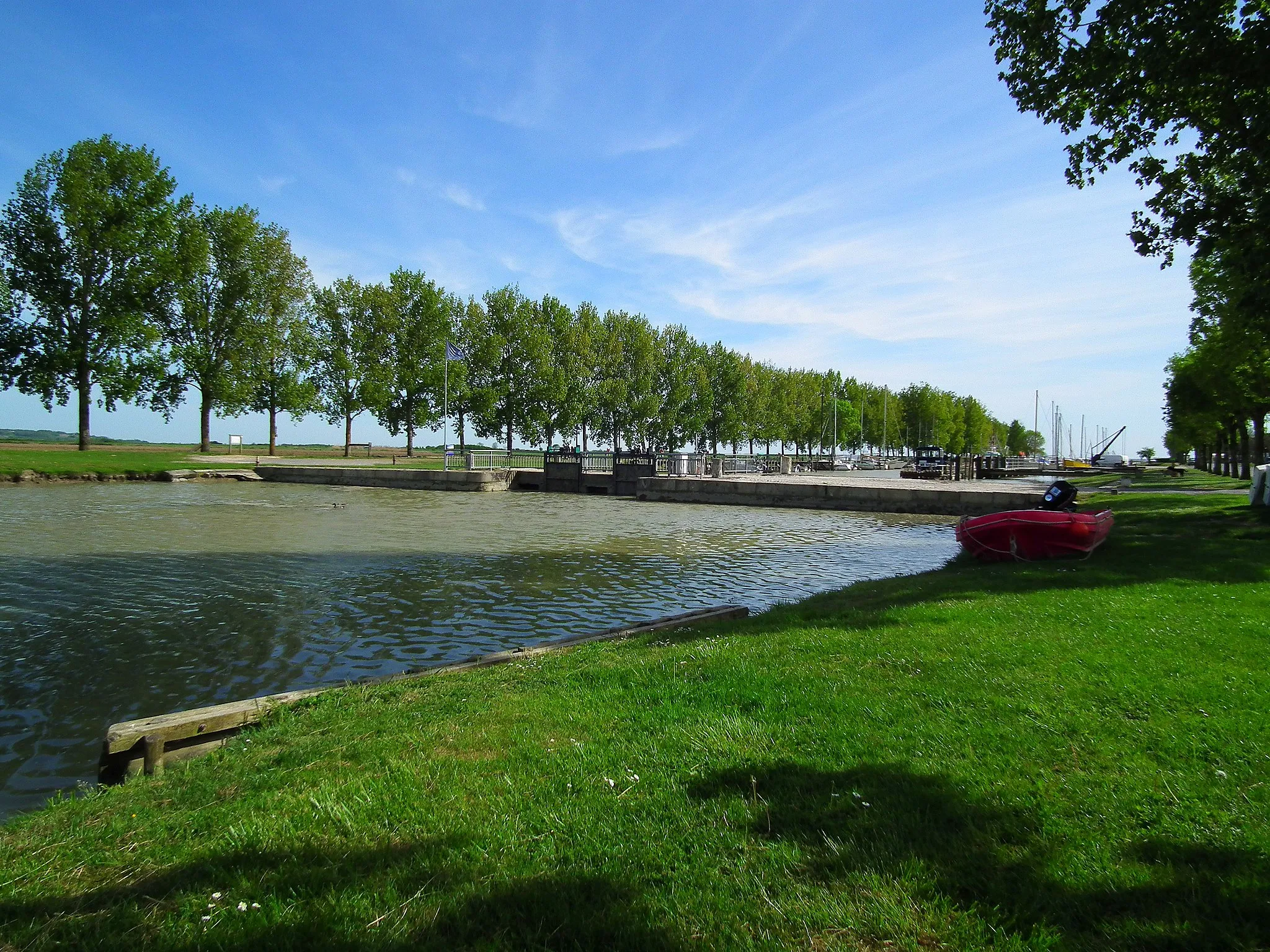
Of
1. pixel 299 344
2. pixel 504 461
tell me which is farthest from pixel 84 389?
pixel 504 461

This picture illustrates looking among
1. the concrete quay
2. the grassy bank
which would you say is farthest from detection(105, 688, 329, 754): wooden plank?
the grassy bank

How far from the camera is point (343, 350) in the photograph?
6088 centimetres

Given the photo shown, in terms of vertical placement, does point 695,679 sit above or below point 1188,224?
below

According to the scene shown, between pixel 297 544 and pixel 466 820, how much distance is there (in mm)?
17274

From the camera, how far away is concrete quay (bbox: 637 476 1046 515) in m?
32.6

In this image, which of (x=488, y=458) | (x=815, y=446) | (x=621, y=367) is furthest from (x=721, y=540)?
(x=815, y=446)

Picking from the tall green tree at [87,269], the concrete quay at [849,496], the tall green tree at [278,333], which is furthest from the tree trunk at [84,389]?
the concrete quay at [849,496]

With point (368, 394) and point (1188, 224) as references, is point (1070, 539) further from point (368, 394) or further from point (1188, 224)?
point (368, 394)

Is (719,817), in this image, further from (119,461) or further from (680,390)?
(680,390)

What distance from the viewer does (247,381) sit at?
53.7m

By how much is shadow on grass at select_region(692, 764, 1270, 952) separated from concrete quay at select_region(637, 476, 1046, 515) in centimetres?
2848

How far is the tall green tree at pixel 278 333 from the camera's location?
178 feet

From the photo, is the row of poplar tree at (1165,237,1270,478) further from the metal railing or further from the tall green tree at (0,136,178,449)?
the tall green tree at (0,136,178,449)

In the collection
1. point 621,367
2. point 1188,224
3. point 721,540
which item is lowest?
point 721,540
